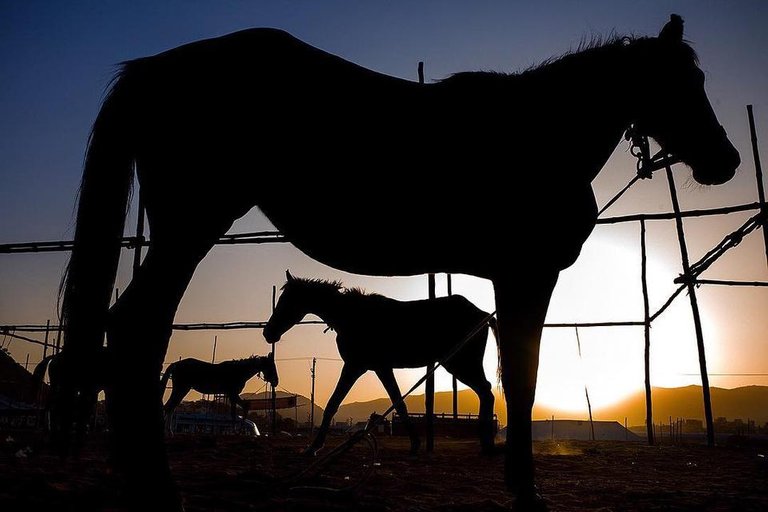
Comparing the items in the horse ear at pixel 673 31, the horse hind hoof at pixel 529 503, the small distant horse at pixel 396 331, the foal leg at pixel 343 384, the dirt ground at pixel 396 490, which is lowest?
the dirt ground at pixel 396 490

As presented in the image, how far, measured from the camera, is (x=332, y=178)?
2547 millimetres

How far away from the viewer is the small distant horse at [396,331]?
8.08 m

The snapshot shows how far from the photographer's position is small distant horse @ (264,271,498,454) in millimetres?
8078

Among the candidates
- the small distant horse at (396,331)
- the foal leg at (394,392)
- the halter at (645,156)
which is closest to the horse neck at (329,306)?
the small distant horse at (396,331)

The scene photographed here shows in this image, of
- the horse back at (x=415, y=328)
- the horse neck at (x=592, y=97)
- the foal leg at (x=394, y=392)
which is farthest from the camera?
the horse back at (x=415, y=328)

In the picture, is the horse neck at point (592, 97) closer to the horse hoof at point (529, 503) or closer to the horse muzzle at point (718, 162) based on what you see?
the horse muzzle at point (718, 162)

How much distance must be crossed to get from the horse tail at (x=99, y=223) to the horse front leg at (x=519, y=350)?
6.09ft

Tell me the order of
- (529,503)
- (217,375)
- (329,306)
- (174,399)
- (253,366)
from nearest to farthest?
(529,503), (329,306), (174,399), (217,375), (253,366)

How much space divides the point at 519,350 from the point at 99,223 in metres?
2.11

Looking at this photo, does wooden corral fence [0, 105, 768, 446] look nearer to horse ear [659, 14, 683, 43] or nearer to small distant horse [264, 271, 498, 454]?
small distant horse [264, 271, 498, 454]

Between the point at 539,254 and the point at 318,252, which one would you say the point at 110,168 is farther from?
the point at 539,254

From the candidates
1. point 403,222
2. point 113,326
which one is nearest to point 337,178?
point 403,222

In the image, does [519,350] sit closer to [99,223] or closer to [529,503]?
[529,503]

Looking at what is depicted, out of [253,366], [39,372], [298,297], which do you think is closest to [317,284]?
[298,297]
